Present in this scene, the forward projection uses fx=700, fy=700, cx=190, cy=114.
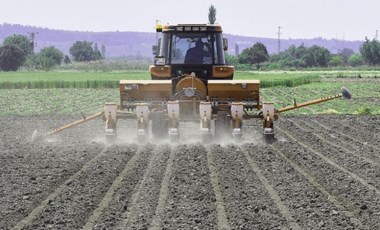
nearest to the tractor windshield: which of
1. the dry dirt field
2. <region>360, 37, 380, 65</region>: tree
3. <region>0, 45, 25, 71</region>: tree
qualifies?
the dry dirt field

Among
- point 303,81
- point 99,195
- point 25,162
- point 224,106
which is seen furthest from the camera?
point 303,81

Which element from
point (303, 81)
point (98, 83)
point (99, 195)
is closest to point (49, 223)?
point (99, 195)

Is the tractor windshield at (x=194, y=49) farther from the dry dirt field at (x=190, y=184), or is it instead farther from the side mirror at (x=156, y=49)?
the dry dirt field at (x=190, y=184)

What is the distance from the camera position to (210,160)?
491 inches

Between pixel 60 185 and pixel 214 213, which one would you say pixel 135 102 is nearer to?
pixel 60 185

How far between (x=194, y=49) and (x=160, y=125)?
216cm

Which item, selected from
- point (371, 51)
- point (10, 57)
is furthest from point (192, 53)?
point (371, 51)

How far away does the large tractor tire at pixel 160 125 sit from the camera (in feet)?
49.9

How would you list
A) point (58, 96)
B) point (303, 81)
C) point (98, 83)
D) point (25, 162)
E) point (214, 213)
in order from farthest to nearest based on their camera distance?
point (303, 81), point (98, 83), point (58, 96), point (25, 162), point (214, 213)

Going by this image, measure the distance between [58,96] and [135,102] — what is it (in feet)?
84.4

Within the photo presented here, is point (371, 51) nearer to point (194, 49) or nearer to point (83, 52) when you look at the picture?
point (83, 52)

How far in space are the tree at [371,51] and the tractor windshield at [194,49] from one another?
416 feet

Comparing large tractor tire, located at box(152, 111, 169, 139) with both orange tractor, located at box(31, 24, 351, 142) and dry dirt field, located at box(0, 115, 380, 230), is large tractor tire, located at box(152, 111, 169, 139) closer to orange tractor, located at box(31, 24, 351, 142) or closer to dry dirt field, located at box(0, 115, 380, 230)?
orange tractor, located at box(31, 24, 351, 142)

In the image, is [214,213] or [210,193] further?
[210,193]
